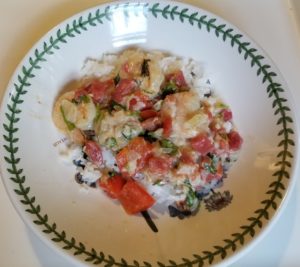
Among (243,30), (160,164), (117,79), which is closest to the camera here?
(160,164)

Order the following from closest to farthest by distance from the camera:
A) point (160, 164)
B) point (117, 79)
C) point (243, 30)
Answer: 1. point (160, 164)
2. point (117, 79)
3. point (243, 30)

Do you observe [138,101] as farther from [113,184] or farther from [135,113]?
[113,184]

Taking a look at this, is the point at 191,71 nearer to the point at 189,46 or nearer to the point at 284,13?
the point at 189,46

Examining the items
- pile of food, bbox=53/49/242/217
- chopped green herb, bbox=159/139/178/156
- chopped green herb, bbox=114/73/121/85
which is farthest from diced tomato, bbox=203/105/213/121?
chopped green herb, bbox=114/73/121/85

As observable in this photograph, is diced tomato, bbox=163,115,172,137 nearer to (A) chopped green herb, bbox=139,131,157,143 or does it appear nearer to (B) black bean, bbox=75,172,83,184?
(A) chopped green herb, bbox=139,131,157,143

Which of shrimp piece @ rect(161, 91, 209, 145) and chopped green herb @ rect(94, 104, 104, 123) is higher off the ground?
chopped green herb @ rect(94, 104, 104, 123)

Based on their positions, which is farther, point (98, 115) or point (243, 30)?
point (243, 30)

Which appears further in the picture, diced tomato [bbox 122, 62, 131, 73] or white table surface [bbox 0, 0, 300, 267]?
diced tomato [bbox 122, 62, 131, 73]

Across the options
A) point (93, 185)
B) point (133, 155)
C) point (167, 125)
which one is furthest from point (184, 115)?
point (93, 185)
